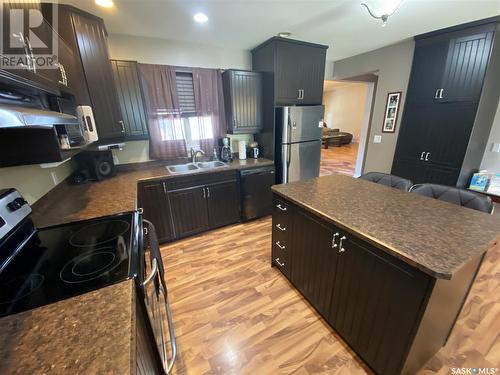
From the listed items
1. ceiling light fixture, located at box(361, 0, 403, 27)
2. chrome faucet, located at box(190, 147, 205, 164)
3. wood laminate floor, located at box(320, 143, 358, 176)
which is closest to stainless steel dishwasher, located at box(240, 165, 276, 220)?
chrome faucet, located at box(190, 147, 205, 164)

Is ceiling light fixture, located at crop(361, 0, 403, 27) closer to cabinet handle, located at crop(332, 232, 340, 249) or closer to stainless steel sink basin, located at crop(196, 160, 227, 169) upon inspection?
cabinet handle, located at crop(332, 232, 340, 249)

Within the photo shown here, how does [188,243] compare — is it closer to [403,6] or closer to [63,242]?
[63,242]

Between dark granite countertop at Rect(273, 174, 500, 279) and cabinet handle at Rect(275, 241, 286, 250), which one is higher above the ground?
dark granite countertop at Rect(273, 174, 500, 279)

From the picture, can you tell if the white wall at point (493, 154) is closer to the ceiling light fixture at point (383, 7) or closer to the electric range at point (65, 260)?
the ceiling light fixture at point (383, 7)

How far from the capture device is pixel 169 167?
289 centimetres

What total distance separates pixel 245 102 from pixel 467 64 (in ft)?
9.16

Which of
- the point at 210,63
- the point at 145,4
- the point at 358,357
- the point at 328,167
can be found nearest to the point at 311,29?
the point at 210,63

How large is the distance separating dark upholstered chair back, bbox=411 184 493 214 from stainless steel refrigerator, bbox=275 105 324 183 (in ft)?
5.05

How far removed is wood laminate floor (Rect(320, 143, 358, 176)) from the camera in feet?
18.9

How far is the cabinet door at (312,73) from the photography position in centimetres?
295

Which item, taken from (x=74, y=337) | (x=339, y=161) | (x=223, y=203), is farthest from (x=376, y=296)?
(x=339, y=161)

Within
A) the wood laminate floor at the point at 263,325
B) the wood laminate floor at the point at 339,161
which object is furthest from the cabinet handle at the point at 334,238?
the wood laminate floor at the point at 339,161

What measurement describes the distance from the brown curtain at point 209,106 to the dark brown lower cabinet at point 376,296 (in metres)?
1.99

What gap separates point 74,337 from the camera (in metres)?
0.64
